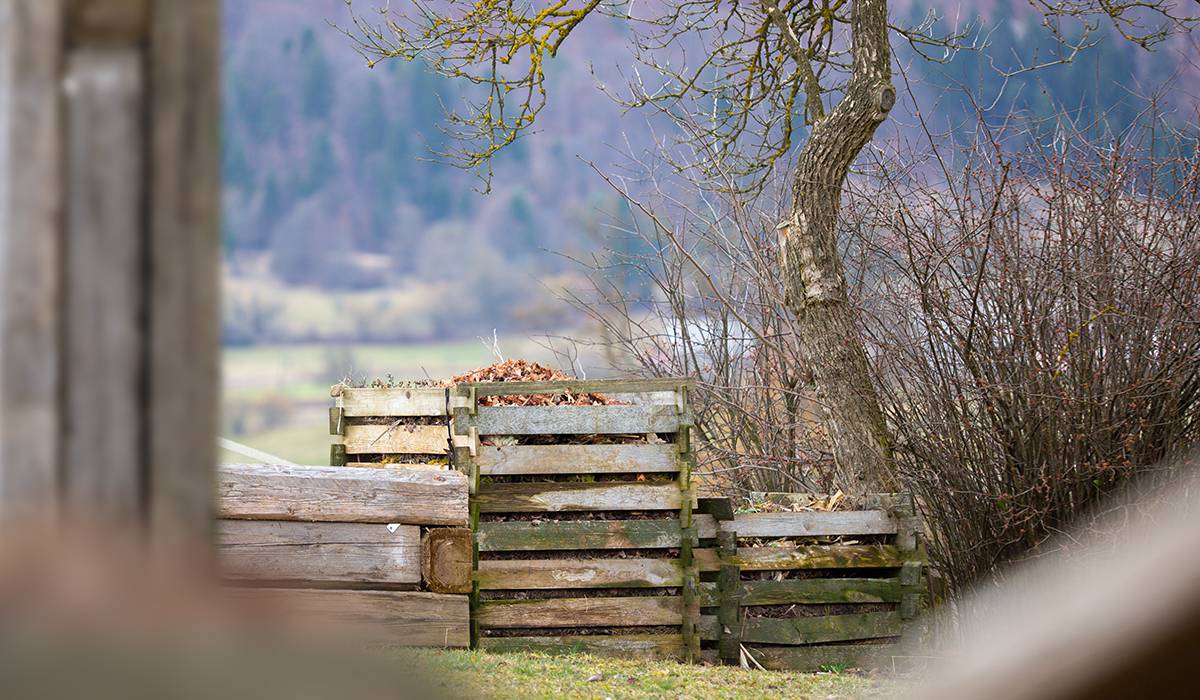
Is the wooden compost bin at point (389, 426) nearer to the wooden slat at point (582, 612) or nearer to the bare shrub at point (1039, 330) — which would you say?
the wooden slat at point (582, 612)

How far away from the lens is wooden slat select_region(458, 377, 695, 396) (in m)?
6.68

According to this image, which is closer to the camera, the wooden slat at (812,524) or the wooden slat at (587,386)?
the wooden slat at (587,386)

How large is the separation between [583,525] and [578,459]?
1.34ft

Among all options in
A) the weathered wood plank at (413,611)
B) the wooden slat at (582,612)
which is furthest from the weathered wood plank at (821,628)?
the weathered wood plank at (413,611)

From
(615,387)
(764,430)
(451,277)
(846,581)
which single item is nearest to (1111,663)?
(615,387)

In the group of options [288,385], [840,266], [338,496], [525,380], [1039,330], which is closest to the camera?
[338,496]

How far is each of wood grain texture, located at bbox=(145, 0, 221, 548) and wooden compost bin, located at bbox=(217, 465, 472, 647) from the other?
6.01 m

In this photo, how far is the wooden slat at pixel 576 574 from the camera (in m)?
6.60

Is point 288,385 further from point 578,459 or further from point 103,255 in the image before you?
point 103,255

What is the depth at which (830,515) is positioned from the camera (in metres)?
6.83

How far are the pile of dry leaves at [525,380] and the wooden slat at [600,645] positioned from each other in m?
1.45

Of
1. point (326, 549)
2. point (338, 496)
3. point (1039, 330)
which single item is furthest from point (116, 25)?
point (1039, 330)

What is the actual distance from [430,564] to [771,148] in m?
5.06

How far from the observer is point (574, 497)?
21.8 feet
